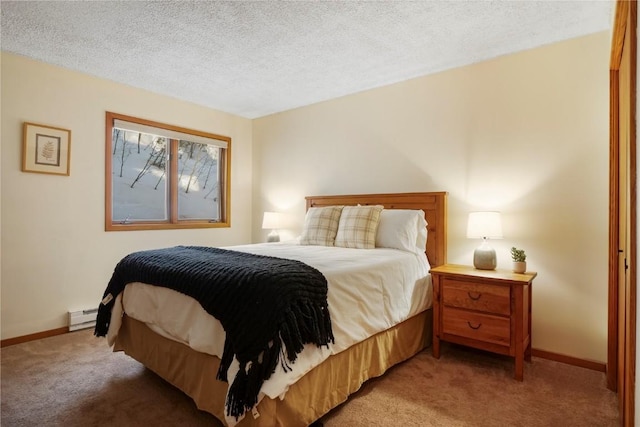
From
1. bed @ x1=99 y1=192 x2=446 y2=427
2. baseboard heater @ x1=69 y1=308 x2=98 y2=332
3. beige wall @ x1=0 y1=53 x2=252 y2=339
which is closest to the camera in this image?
bed @ x1=99 y1=192 x2=446 y2=427

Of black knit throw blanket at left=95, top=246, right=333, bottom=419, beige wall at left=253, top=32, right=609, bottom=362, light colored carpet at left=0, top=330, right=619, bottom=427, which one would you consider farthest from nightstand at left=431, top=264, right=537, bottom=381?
black knit throw blanket at left=95, top=246, right=333, bottom=419

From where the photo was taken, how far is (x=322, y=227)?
3256 mm

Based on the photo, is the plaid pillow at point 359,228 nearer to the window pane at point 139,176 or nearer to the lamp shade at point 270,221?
the lamp shade at point 270,221

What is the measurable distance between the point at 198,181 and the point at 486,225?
3264mm

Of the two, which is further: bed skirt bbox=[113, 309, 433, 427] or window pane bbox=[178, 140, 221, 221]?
window pane bbox=[178, 140, 221, 221]

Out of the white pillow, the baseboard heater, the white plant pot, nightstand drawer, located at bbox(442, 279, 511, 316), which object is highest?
the white pillow

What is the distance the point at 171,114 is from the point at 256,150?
1172mm

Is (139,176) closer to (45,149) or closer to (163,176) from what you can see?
(163,176)

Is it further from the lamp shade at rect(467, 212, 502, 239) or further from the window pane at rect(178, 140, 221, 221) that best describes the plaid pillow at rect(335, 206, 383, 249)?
the window pane at rect(178, 140, 221, 221)

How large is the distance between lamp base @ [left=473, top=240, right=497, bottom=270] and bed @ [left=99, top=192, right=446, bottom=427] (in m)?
0.44

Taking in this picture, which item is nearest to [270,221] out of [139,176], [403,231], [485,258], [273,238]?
[273,238]

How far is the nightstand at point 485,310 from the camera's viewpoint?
226 centimetres

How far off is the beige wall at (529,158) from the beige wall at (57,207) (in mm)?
2551

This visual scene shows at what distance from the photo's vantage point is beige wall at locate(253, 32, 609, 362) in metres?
2.46
